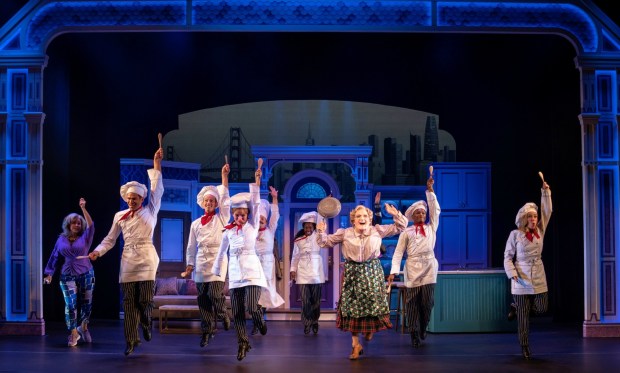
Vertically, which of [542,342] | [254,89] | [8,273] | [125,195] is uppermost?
[254,89]

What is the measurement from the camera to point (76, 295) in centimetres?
906

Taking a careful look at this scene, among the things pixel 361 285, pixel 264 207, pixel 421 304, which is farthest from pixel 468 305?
pixel 361 285

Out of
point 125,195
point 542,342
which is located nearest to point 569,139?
point 542,342

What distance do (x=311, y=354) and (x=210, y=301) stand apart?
1.14m

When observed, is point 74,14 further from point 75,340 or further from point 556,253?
point 556,253

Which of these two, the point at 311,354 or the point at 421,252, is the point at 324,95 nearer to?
the point at 421,252

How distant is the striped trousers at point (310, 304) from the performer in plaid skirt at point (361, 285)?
232 cm

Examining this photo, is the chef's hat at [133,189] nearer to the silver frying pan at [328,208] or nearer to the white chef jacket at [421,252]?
the silver frying pan at [328,208]

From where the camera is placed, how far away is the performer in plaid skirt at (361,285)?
7.90 meters

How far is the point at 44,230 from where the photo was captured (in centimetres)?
1134

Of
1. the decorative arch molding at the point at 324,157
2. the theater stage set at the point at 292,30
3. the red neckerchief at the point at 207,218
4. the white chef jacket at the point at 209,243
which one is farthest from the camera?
the decorative arch molding at the point at 324,157

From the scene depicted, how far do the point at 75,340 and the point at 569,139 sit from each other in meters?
6.67

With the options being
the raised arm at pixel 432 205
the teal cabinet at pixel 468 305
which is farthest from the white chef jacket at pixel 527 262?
the teal cabinet at pixel 468 305

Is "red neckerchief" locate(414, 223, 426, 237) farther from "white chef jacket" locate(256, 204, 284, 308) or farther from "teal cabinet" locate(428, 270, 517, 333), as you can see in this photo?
"white chef jacket" locate(256, 204, 284, 308)
